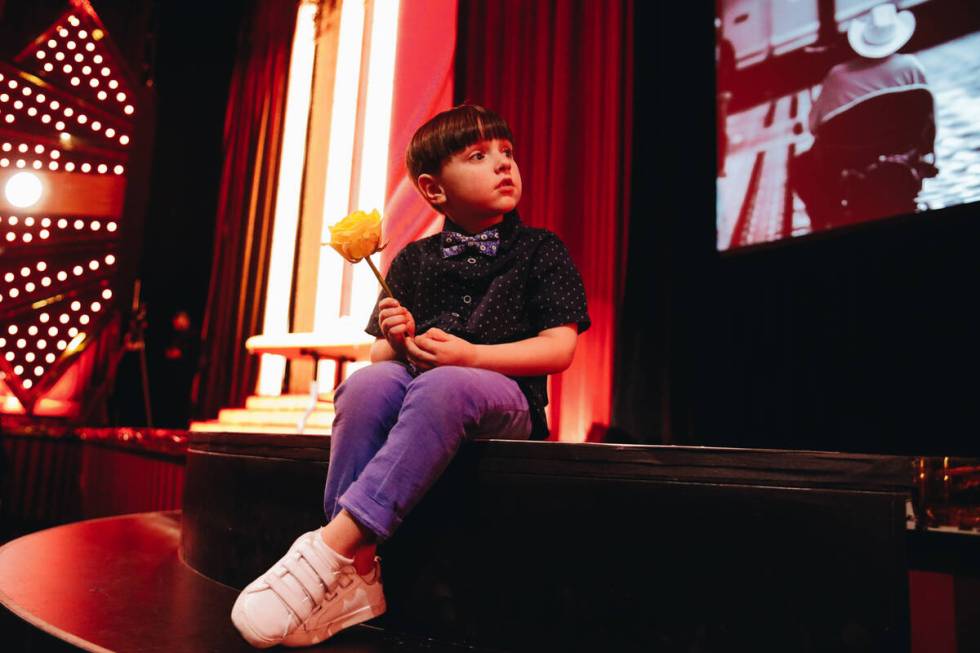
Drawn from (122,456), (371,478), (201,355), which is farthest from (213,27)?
(371,478)

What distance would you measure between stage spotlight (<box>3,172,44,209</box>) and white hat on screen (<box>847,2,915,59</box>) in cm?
409

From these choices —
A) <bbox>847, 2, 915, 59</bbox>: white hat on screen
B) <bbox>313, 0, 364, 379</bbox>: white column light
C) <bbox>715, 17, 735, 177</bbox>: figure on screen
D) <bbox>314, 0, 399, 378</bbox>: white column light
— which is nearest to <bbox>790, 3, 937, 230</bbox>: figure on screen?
<bbox>847, 2, 915, 59</bbox>: white hat on screen

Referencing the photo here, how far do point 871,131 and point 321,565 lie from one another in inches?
73.6

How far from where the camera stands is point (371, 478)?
0.73m

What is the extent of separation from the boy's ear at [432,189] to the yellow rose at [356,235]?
0.19m

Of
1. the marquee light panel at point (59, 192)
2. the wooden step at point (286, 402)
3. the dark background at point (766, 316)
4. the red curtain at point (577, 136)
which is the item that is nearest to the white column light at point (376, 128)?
the wooden step at point (286, 402)

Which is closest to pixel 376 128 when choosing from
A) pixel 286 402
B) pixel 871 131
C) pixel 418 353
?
pixel 286 402

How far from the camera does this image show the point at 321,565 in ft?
2.31

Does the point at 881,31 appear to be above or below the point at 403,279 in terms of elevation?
above

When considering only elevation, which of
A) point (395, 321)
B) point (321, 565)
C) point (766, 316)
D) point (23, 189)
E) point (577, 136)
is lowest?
point (321, 565)

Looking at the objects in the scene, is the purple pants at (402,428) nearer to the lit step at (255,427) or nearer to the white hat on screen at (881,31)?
the white hat on screen at (881,31)

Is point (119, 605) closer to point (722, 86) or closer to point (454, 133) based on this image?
point (454, 133)

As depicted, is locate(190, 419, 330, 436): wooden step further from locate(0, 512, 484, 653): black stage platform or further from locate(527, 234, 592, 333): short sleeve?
locate(527, 234, 592, 333): short sleeve

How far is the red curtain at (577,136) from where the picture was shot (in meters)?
2.28
